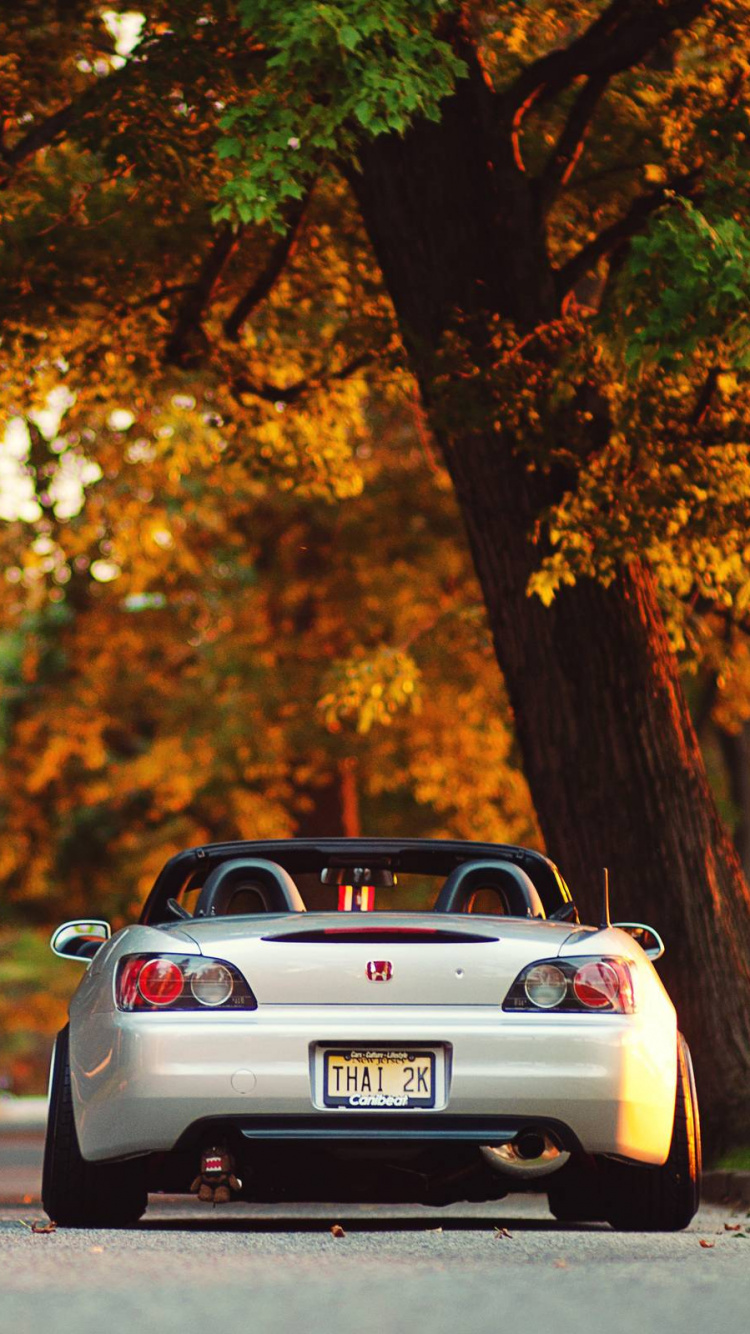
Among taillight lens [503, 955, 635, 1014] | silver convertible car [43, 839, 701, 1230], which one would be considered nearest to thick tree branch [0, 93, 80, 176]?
silver convertible car [43, 839, 701, 1230]

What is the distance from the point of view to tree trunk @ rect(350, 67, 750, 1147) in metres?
12.5

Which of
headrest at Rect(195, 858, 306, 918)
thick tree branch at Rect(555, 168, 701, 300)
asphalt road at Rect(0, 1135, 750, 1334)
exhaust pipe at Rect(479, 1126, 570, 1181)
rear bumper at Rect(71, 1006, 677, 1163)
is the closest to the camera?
asphalt road at Rect(0, 1135, 750, 1334)

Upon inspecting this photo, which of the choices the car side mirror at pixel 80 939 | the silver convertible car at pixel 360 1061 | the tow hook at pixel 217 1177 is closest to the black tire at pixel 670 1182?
the silver convertible car at pixel 360 1061

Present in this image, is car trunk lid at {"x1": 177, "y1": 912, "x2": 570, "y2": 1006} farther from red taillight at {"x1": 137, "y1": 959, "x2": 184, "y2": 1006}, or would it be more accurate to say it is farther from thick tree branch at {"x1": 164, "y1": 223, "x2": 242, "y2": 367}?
thick tree branch at {"x1": 164, "y1": 223, "x2": 242, "y2": 367}

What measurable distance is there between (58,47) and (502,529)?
4.30 metres

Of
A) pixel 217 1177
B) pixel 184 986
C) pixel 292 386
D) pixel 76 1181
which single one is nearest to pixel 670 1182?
pixel 217 1177

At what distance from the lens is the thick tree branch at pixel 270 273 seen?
14.8 m

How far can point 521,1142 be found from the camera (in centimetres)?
740

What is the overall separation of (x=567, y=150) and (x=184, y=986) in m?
7.70

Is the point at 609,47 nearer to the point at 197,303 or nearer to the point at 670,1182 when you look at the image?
the point at 197,303

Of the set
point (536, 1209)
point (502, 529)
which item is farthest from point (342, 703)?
point (536, 1209)

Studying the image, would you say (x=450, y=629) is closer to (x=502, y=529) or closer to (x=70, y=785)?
(x=70, y=785)

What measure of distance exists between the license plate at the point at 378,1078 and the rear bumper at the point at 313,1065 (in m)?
0.04

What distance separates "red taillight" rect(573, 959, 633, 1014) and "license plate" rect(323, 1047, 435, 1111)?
56 centimetres
